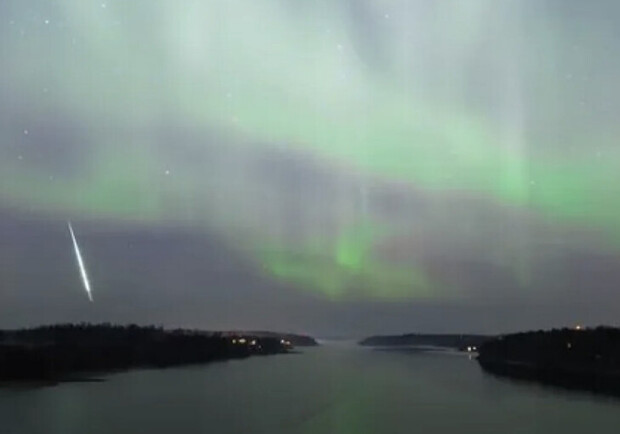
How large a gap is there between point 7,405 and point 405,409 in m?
18.0

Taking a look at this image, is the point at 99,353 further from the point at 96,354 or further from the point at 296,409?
the point at 296,409

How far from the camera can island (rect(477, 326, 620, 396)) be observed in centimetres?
7544

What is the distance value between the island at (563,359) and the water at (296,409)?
50.1 feet

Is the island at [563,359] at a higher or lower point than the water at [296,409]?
higher

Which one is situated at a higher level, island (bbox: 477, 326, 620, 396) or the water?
island (bbox: 477, 326, 620, 396)

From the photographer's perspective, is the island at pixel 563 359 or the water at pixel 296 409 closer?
the water at pixel 296 409

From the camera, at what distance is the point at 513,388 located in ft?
203

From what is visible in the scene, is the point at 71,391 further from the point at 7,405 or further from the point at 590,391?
the point at 590,391

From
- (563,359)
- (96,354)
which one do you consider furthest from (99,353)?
(563,359)

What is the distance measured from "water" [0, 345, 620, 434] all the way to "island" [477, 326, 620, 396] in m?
15.3

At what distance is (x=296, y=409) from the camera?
39.1m

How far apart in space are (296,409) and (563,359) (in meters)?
72.5

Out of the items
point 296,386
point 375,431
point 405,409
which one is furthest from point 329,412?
point 296,386

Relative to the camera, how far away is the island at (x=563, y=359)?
75438mm
